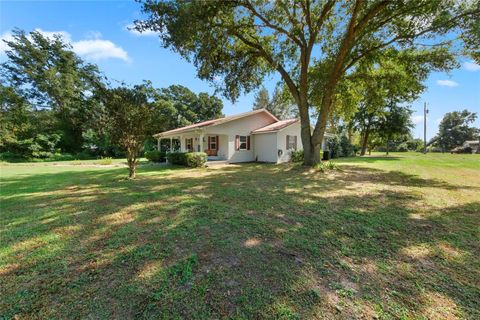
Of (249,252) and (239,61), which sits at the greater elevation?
(239,61)

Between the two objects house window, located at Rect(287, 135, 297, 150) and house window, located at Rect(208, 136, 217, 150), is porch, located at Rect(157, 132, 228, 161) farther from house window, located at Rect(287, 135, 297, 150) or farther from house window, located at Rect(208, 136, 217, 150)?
house window, located at Rect(287, 135, 297, 150)

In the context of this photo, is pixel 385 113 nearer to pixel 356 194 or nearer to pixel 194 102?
pixel 356 194

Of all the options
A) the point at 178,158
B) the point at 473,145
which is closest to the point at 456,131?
the point at 473,145

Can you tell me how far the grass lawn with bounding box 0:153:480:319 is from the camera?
2076 mm

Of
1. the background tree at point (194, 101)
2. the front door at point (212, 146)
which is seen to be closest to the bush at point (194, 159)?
the front door at point (212, 146)

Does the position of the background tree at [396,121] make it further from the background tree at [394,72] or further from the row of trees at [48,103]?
the row of trees at [48,103]

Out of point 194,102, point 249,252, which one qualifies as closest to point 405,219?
point 249,252

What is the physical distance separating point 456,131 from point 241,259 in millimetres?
67213

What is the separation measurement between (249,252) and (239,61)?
12.0m

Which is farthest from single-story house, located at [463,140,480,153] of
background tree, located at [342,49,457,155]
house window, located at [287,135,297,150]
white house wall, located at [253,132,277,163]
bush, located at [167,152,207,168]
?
bush, located at [167,152,207,168]

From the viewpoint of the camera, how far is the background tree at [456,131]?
155 ft

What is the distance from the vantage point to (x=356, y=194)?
6551mm

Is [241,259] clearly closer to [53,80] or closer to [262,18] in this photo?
[262,18]

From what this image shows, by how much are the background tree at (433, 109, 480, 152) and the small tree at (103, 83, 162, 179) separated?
210ft
